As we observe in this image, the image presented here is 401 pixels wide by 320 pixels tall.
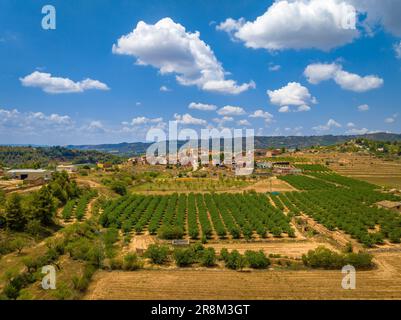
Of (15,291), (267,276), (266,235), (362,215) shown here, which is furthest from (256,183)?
(15,291)

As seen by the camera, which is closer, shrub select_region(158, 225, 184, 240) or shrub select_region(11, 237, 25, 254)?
shrub select_region(11, 237, 25, 254)

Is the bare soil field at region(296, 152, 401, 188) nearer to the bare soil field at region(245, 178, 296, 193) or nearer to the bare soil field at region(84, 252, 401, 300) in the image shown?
the bare soil field at region(245, 178, 296, 193)

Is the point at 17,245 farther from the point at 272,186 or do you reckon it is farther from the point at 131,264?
the point at 272,186

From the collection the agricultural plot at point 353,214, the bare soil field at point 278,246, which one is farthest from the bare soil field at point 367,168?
the bare soil field at point 278,246

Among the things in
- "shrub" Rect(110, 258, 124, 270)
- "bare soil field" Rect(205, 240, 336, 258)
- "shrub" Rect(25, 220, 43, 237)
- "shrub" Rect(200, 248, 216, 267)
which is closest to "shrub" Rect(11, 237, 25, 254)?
"shrub" Rect(25, 220, 43, 237)

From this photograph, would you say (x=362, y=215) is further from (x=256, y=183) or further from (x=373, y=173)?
(x=373, y=173)

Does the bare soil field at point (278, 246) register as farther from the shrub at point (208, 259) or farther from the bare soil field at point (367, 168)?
the bare soil field at point (367, 168)

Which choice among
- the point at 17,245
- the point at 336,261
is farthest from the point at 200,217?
the point at 17,245
